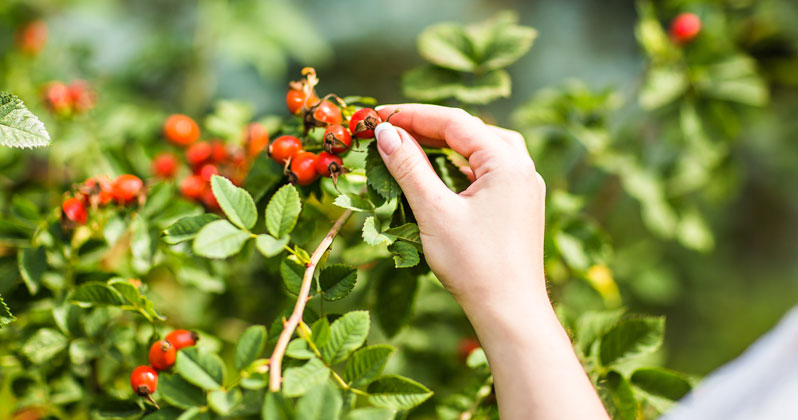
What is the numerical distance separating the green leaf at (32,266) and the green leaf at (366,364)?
57cm

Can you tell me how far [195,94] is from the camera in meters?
2.05

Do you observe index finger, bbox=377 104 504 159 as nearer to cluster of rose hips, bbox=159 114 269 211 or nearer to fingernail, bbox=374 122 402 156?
fingernail, bbox=374 122 402 156

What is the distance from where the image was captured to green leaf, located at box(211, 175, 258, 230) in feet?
A: 2.35

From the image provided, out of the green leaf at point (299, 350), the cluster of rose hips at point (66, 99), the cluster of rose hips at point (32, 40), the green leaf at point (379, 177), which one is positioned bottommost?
the green leaf at point (299, 350)

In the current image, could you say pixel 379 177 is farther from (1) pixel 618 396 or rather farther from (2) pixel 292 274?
(1) pixel 618 396

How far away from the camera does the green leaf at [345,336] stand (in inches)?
25.8

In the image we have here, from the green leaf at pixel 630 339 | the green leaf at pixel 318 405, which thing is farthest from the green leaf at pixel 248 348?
the green leaf at pixel 630 339

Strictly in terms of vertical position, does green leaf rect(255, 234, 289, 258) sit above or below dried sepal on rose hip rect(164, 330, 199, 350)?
above

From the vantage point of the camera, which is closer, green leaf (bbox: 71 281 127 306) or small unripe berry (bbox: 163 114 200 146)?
green leaf (bbox: 71 281 127 306)

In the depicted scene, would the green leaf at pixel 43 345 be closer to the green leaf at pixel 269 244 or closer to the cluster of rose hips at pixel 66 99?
the green leaf at pixel 269 244

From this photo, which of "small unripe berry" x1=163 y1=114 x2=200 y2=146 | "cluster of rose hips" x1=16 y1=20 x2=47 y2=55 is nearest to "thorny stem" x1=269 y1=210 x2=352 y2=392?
"small unripe berry" x1=163 y1=114 x2=200 y2=146

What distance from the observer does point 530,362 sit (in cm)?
64

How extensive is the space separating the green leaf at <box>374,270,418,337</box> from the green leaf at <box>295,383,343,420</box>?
0.43 metres

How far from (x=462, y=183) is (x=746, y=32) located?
1423mm
